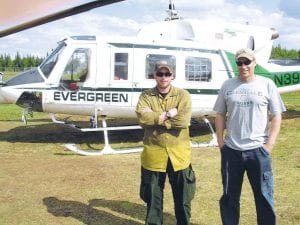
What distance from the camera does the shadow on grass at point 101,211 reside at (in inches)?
178

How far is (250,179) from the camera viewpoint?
3.62 m

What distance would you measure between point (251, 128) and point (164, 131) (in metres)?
0.76

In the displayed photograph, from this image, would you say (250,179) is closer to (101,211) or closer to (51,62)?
(101,211)

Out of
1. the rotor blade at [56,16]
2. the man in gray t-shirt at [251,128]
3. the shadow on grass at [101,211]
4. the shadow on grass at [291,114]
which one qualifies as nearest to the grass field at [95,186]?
the shadow on grass at [101,211]

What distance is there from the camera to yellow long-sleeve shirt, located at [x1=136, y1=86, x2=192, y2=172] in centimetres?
377

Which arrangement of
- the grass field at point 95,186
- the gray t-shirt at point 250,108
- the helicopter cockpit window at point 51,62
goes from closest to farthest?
the gray t-shirt at point 250,108
the grass field at point 95,186
the helicopter cockpit window at point 51,62

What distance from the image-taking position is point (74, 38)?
321 inches

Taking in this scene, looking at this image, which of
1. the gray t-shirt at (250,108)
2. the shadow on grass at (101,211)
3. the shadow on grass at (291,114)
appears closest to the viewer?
the gray t-shirt at (250,108)

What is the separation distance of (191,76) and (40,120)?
5338 mm

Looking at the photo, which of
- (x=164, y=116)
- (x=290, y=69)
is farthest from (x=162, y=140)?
(x=290, y=69)

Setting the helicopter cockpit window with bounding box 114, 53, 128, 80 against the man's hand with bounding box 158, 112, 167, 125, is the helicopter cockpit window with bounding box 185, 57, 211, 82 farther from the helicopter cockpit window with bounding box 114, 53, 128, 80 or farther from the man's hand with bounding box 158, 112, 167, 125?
the man's hand with bounding box 158, 112, 167, 125

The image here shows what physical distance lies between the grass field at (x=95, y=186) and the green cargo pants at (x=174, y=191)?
0.59 m

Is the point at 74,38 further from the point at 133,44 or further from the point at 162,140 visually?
the point at 162,140

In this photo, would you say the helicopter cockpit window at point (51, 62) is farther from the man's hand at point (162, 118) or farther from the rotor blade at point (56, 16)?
the rotor blade at point (56, 16)
